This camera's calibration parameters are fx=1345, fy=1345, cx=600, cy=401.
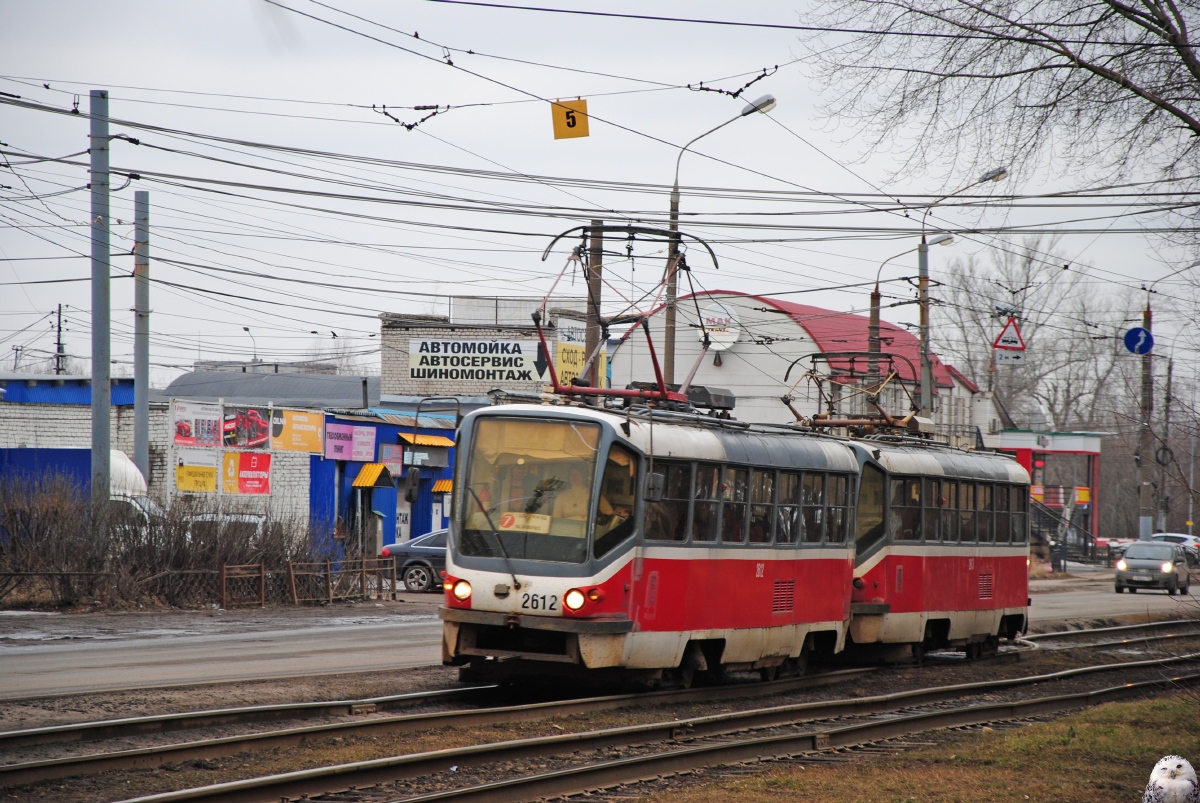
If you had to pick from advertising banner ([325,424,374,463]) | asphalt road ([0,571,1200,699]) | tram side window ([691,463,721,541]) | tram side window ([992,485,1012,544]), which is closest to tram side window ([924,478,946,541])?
tram side window ([992,485,1012,544])

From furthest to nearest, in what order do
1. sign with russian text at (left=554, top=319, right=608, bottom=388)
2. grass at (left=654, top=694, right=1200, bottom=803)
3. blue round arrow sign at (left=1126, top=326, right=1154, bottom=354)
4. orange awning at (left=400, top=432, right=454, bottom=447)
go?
1. sign with russian text at (left=554, top=319, right=608, bottom=388)
2. orange awning at (left=400, top=432, right=454, bottom=447)
3. blue round arrow sign at (left=1126, top=326, right=1154, bottom=354)
4. grass at (left=654, top=694, right=1200, bottom=803)

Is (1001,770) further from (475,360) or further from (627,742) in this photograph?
(475,360)

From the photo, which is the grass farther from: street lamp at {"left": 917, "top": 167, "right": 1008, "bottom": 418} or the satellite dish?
the satellite dish

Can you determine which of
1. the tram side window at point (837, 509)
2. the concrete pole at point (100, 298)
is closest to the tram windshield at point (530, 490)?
the tram side window at point (837, 509)

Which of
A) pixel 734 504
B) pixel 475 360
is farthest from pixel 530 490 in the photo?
pixel 475 360

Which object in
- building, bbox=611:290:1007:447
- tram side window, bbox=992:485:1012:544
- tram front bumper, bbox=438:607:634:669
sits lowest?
tram front bumper, bbox=438:607:634:669

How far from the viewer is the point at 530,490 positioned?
1259cm

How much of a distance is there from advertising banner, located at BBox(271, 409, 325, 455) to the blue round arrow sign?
2000 cm

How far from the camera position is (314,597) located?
2591 centimetres

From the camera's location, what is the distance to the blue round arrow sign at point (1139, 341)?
23609 mm

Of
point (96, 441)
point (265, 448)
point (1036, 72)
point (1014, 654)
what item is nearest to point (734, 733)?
point (1036, 72)

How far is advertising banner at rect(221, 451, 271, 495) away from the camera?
1302 inches

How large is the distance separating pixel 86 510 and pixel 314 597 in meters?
4.91

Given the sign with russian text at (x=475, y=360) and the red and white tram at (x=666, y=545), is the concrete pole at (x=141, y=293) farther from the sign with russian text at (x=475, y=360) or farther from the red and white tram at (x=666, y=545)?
the sign with russian text at (x=475, y=360)
